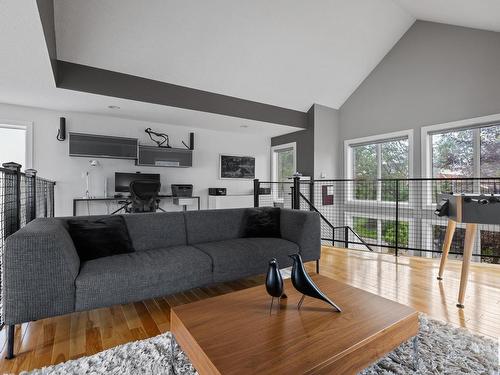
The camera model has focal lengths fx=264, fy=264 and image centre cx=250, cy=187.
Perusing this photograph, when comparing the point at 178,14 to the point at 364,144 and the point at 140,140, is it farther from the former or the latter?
the point at 364,144

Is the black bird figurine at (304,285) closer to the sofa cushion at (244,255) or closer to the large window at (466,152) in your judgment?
the sofa cushion at (244,255)

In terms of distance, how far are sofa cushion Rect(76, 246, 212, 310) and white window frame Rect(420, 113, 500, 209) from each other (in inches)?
167

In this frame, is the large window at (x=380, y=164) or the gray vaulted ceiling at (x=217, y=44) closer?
the gray vaulted ceiling at (x=217, y=44)

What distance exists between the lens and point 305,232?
2746mm

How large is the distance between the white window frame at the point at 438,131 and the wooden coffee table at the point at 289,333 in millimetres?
3961

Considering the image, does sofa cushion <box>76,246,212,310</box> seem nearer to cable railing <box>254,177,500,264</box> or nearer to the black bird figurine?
the black bird figurine

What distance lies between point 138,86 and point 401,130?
4.65 meters

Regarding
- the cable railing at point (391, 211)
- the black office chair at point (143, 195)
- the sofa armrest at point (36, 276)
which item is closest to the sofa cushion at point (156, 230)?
the sofa armrest at point (36, 276)

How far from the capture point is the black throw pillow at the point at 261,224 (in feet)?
9.61

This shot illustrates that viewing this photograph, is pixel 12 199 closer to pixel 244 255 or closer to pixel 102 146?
pixel 244 255

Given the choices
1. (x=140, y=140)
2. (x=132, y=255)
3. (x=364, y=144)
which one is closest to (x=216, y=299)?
(x=132, y=255)

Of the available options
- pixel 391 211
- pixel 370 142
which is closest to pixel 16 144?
pixel 370 142

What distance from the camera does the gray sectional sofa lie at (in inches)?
60.9

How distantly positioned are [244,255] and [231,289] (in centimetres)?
41
